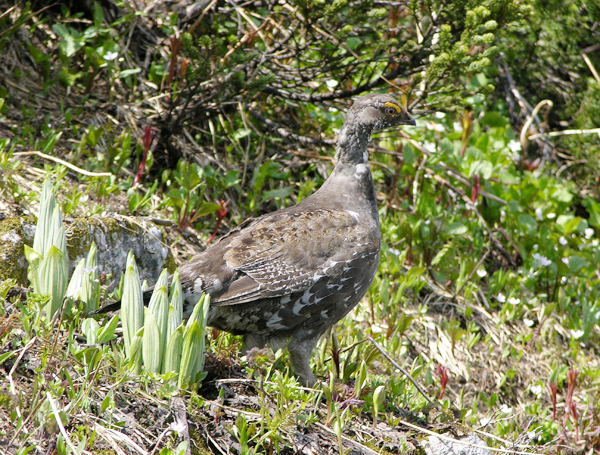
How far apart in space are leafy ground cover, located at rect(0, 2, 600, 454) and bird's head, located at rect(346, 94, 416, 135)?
0.51 metres

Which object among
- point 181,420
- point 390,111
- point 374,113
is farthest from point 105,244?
point 390,111

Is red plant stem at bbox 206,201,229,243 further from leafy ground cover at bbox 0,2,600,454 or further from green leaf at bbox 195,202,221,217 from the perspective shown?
green leaf at bbox 195,202,221,217

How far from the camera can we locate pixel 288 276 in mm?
3725

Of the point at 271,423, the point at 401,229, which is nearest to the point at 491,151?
the point at 401,229

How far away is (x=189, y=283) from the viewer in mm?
3623

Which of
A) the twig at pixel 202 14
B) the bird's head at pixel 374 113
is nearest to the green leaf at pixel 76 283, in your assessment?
the bird's head at pixel 374 113

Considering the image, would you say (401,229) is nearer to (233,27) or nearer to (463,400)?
(463,400)

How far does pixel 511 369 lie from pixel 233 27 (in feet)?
13.8

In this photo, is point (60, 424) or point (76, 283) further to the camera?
point (76, 283)

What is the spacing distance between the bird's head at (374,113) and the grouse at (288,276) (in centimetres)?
80

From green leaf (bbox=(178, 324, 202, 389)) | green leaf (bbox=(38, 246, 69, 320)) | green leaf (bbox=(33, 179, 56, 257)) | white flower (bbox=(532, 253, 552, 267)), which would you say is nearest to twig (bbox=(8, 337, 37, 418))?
green leaf (bbox=(38, 246, 69, 320))

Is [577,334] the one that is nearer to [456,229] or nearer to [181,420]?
[456,229]

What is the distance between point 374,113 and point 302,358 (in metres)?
1.94

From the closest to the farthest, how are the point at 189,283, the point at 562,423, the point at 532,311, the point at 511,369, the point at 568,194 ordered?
the point at 189,283
the point at 562,423
the point at 511,369
the point at 532,311
the point at 568,194
